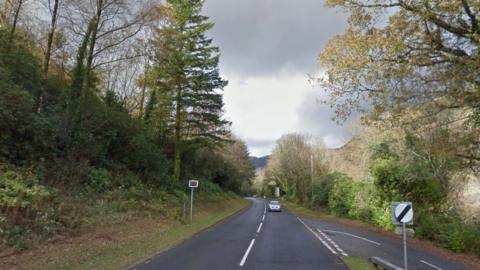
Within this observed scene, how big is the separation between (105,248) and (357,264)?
→ 8238mm

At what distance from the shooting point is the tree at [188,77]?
113 ft

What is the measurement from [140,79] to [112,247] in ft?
87.7

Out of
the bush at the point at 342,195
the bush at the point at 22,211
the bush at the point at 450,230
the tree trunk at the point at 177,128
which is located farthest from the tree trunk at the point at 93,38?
the bush at the point at 342,195

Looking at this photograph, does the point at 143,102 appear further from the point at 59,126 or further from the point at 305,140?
the point at 305,140

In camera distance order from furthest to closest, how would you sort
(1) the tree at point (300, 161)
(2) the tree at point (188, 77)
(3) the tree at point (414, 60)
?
1. (1) the tree at point (300, 161)
2. (2) the tree at point (188, 77)
3. (3) the tree at point (414, 60)

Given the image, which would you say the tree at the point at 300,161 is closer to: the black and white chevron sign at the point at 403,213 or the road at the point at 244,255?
the road at the point at 244,255

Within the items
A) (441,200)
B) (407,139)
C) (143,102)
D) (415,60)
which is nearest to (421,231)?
(441,200)

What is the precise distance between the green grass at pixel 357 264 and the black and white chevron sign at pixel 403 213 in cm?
228

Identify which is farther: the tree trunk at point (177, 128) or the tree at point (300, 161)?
the tree at point (300, 161)

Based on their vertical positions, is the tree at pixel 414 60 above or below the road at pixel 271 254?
above

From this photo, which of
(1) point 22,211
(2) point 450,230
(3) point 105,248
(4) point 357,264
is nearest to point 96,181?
(3) point 105,248

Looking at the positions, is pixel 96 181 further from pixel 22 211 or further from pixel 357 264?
pixel 357 264

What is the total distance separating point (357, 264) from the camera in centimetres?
1281

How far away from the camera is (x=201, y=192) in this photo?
42781 millimetres
